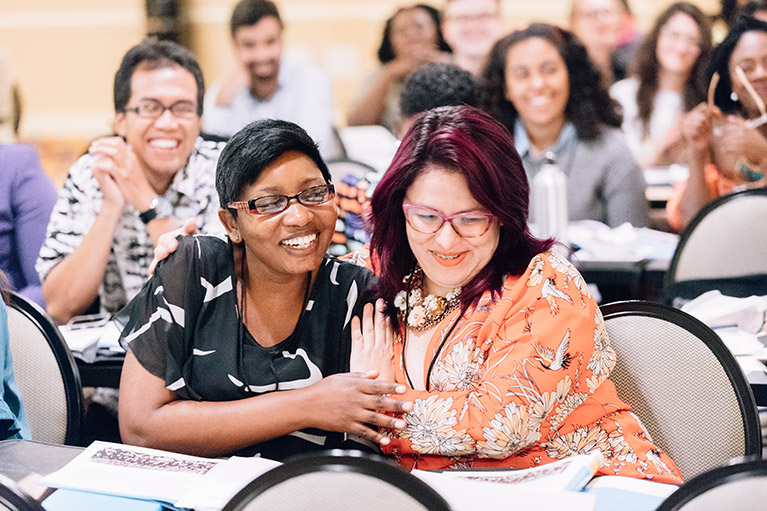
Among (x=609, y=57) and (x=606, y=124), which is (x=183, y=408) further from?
(x=609, y=57)

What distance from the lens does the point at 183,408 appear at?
Answer: 1.64 metres

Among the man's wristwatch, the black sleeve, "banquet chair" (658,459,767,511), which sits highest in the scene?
the man's wristwatch

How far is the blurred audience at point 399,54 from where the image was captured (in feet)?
16.8

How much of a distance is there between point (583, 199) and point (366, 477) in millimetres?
2599

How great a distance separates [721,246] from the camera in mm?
2584

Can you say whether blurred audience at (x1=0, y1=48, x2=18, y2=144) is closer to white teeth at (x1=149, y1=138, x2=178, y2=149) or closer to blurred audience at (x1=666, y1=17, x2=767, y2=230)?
white teeth at (x1=149, y1=138, x2=178, y2=149)

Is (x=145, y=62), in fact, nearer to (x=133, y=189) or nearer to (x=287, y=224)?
(x=133, y=189)

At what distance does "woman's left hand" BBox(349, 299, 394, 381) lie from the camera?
5.42 feet

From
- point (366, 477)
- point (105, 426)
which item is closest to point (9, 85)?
point (105, 426)

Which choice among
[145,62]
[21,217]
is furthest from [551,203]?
[21,217]

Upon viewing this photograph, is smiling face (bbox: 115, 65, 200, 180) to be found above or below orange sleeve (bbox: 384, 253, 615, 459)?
above

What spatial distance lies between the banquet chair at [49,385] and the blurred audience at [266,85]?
236 cm

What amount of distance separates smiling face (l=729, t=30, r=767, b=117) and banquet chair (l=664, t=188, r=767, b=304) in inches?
35.0

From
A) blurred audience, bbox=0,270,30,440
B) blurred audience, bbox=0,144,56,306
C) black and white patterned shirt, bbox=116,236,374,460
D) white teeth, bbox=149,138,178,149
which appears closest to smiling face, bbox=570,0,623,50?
white teeth, bbox=149,138,178,149
